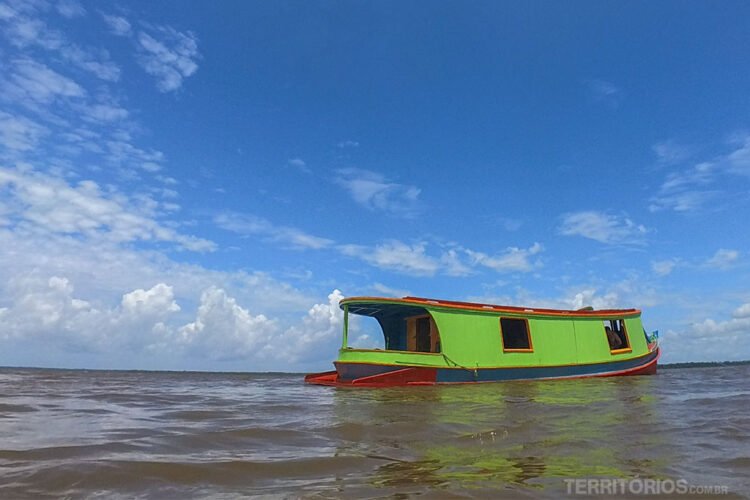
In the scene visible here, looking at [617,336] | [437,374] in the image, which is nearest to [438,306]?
[437,374]

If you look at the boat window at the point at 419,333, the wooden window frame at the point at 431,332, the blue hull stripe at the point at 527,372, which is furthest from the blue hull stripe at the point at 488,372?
the boat window at the point at 419,333

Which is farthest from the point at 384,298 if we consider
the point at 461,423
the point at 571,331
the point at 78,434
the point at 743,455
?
the point at 743,455

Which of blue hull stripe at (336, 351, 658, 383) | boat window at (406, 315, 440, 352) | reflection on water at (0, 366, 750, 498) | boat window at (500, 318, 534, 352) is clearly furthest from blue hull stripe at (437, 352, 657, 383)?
reflection on water at (0, 366, 750, 498)

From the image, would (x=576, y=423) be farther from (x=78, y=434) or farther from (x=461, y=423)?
(x=78, y=434)

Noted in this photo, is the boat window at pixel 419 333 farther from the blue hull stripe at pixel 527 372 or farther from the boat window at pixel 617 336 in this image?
the boat window at pixel 617 336

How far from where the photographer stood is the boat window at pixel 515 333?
1739cm

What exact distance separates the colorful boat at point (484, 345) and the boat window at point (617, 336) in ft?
0.12

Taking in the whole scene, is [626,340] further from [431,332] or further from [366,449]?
[366,449]

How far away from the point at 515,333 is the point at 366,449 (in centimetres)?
1369

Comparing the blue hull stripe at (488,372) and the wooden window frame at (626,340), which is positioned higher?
the wooden window frame at (626,340)

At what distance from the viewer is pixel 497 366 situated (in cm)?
1647

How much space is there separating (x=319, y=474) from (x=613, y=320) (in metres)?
18.6

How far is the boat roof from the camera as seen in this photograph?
16016 mm

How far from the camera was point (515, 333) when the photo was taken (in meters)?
17.7
